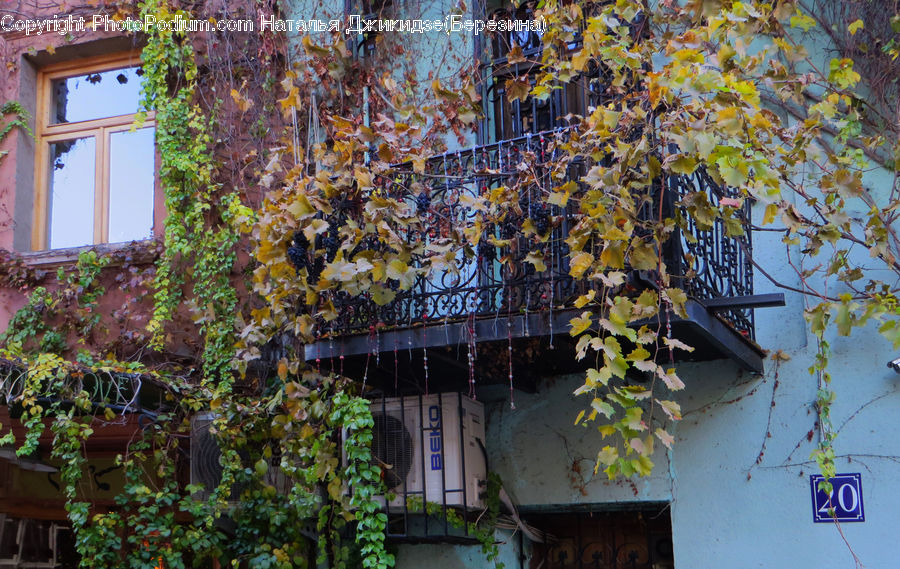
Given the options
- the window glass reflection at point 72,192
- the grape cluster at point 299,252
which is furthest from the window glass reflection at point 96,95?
the grape cluster at point 299,252

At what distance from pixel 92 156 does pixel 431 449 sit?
424cm

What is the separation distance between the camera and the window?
8.73 meters

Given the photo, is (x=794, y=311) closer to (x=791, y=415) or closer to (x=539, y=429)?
(x=791, y=415)

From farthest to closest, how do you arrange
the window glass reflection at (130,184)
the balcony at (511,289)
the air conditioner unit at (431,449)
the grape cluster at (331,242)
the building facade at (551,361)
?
the window glass reflection at (130,184) → the air conditioner unit at (431,449) → the grape cluster at (331,242) → the building facade at (551,361) → the balcony at (511,289)

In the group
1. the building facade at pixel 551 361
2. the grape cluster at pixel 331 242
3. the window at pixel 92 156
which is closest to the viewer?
the building facade at pixel 551 361

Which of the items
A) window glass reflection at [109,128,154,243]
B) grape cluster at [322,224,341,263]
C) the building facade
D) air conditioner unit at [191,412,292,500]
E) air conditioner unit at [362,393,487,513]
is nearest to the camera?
the building facade

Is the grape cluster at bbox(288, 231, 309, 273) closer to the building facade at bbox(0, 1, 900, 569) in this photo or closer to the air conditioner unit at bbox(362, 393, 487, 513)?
the building facade at bbox(0, 1, 900, 569)

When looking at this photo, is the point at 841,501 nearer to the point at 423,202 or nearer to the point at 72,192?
the point at 423,202

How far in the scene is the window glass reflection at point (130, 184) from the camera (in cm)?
862

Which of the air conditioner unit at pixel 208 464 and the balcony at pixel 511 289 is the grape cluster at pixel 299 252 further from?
the air conditioner unit at pixel 208 464

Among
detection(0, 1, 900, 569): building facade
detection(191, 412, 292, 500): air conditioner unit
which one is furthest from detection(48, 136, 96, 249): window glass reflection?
detection(191, 412, 292, 500): air conditioner unit

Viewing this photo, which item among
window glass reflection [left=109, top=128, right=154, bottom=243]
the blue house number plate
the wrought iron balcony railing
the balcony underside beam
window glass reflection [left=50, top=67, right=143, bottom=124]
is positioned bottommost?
the blue house number plate

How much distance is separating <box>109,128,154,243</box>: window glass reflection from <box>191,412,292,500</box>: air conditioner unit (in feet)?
6.27

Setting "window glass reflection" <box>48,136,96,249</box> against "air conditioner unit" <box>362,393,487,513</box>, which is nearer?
"air conditioner unit" <box>362,393,487,513</box>
